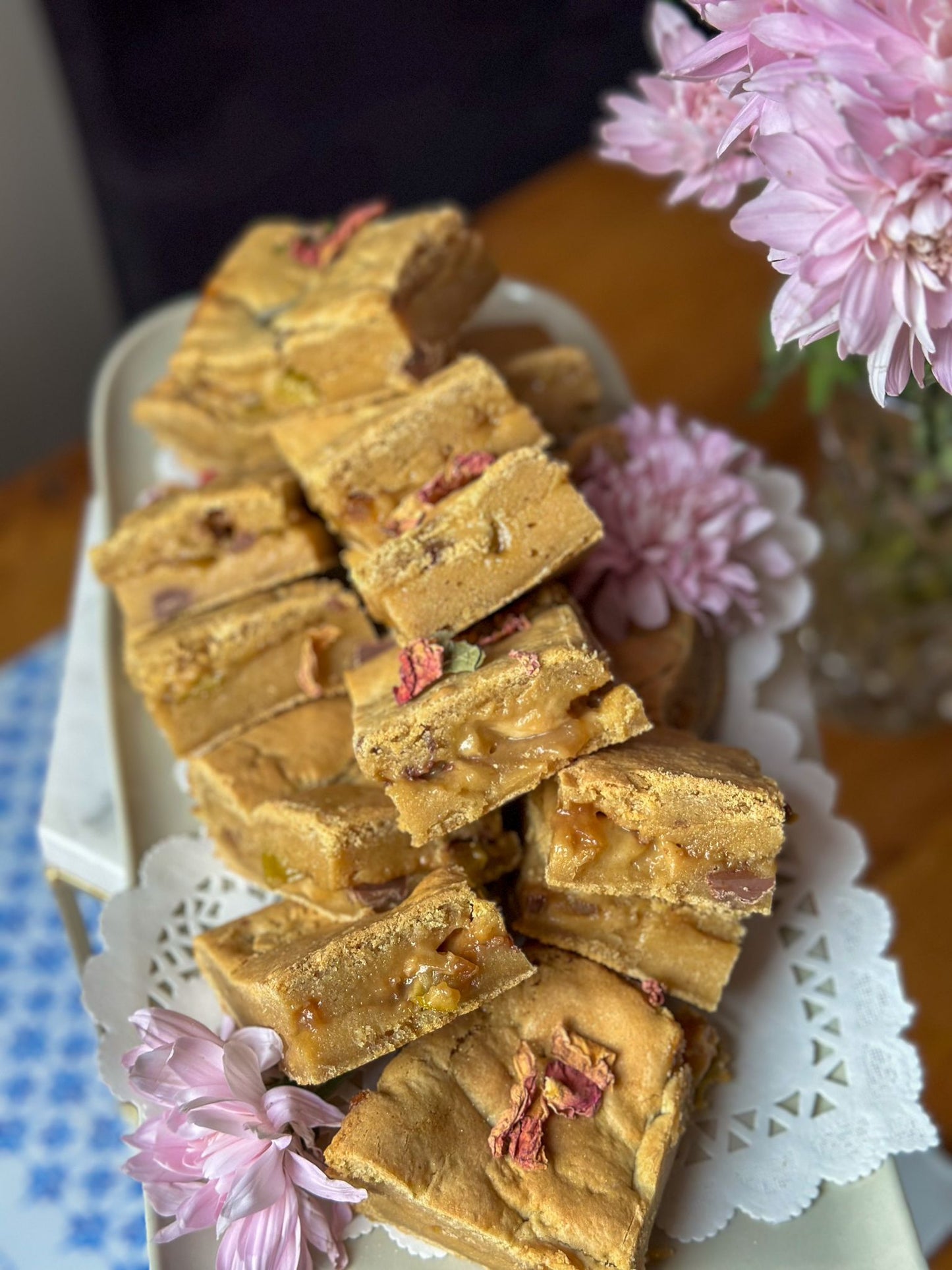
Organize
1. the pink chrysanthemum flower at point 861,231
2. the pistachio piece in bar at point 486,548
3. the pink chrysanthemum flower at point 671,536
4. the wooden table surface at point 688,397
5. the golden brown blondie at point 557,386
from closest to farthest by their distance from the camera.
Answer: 1. the pink chrysanthemum flower at point 861,231
2. the pistachio piece in bar at point 486,548
3. the pink chrysanthemum flower at point 671,536
4. the golden brown blondie at point 557,386
5. the wooden table surface at point 688,397

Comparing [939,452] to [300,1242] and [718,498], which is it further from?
[300,1242]

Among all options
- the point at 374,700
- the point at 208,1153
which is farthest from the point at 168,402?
the point at 208,1153

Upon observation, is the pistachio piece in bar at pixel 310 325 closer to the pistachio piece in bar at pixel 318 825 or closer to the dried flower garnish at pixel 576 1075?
the pistachio piece in bar at pixel 318 825

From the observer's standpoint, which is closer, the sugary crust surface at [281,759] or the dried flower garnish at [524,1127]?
the dried flower garnish at [524,1127]

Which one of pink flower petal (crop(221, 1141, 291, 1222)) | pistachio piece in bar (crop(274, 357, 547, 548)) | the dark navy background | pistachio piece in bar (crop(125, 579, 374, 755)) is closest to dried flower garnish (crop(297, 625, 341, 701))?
pistachio piece in bar (crop(125, 579, 374, 755))

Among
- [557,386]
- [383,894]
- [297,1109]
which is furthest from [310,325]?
[297,1109]

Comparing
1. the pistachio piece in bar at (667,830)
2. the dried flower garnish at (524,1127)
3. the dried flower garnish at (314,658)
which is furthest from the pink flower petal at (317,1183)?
the dried flower garnish at (314,658)
